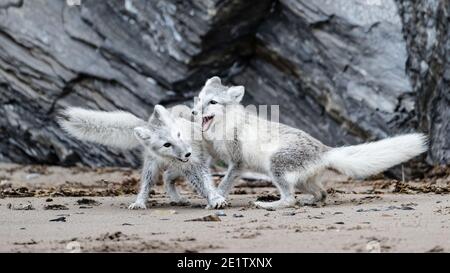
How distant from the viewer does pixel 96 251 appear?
18.3ft

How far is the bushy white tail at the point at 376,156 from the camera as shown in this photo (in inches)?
331

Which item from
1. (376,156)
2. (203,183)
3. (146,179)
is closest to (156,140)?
(146,179)

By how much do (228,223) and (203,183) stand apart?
169 centimetres

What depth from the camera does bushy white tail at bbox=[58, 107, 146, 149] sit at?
8797mm

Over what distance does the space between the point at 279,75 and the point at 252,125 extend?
13.5ft

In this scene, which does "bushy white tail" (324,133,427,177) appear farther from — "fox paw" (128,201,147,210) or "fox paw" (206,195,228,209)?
"fox paw" (128,201,147,210)

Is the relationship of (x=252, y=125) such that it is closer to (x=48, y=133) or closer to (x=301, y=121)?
(x=301, y=121)

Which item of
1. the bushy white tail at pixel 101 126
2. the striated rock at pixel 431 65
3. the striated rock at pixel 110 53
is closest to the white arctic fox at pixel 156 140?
the bushy white tail at pixel 101 126

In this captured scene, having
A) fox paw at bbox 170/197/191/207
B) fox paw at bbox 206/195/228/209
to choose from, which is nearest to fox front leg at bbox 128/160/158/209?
fox paw at bbox 170/197/191/207

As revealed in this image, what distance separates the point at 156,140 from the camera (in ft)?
28.1

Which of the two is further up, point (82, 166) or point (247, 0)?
point (247, 0)

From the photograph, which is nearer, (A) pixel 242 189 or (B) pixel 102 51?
(A) pixel 242 189

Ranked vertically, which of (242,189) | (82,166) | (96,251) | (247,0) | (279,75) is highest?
(247,0)

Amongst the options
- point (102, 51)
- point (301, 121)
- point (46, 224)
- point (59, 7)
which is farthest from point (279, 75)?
point (46, 224)
